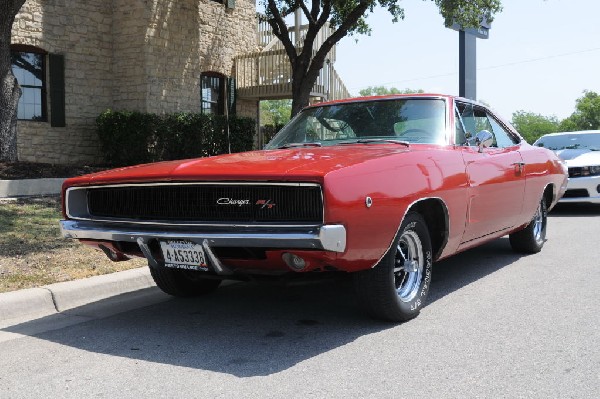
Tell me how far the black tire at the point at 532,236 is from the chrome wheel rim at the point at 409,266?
2.67m

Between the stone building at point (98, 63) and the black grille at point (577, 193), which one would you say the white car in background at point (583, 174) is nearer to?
the black grille at point (577, 193)

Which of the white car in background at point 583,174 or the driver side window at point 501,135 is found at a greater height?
the driver side window at point 501,135

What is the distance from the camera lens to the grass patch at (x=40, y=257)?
530cm

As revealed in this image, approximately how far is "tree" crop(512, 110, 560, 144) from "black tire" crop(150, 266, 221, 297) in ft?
442

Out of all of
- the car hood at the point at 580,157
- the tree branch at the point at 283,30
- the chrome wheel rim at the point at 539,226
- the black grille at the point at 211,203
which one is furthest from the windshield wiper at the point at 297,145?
the tree branch at the point at 283,30

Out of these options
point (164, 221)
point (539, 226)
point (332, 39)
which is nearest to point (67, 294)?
point (164, 221)

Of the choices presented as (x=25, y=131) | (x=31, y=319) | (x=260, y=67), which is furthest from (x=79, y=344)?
(x=260, y=67)

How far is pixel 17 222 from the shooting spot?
7633 millimetres

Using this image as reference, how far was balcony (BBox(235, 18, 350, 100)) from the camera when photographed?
19.2 m

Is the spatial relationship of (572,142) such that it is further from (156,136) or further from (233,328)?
(233,328)

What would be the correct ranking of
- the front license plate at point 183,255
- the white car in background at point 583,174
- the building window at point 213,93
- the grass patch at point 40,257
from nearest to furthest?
the front license plate at point 183,255 → the grass patch at point 40,257 → the white car in background at point 583,174 → the building window at point 213,93

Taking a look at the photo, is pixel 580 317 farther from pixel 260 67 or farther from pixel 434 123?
pixel 260 67

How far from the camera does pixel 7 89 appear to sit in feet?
37.5

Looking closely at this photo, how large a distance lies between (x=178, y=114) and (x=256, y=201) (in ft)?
41.5
